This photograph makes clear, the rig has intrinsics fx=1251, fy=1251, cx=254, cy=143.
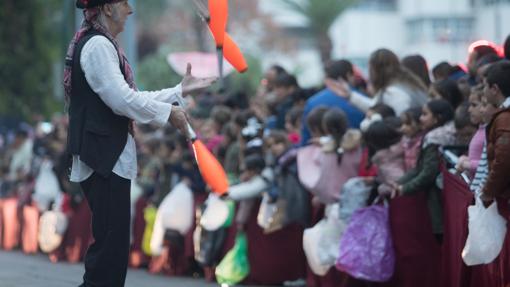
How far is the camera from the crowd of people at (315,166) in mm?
9258

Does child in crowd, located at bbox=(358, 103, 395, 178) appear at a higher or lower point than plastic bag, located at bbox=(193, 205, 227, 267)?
higher

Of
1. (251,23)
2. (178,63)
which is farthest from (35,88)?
(251,23)

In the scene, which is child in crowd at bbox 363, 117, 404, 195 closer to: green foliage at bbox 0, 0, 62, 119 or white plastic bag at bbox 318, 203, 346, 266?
white plastic bag at bbox 318, 203, 346, 266

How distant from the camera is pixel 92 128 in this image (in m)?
6.91

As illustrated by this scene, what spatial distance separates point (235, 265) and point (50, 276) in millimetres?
1787

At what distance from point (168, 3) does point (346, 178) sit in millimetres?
41306

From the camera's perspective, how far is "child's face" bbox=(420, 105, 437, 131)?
9.54 metres

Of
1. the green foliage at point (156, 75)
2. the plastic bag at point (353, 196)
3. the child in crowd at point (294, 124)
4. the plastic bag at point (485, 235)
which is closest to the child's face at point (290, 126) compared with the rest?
the child in crowd at point (294, 124)

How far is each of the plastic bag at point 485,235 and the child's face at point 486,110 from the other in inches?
26.6

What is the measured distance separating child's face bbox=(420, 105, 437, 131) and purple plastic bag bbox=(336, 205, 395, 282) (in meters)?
0.74

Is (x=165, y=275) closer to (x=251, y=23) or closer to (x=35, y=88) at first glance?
(x=35, y=88)

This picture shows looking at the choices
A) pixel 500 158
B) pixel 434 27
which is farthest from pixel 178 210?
pixel 434 27

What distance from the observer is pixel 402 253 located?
963 cm

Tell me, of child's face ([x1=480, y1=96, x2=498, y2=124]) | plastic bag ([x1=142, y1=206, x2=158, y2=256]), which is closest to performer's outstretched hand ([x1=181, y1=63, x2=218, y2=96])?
child's face ([x1=480, y1=96, x2=498, y2=124])
